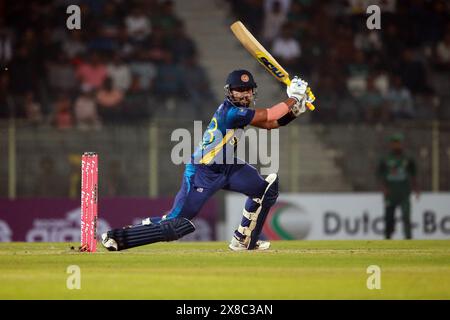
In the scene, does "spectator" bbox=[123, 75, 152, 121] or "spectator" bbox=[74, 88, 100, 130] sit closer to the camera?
"spectator" bbox=[74, 88, 100, 130]

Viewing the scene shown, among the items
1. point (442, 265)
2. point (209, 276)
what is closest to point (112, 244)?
point (209, 276)

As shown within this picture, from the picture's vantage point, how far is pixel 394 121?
1781cm

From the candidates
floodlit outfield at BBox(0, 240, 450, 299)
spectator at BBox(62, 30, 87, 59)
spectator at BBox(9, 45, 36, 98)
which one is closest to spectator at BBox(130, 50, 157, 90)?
spectator at BBox(62, 30, 87, 59)

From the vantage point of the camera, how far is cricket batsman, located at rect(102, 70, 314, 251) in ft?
32.7

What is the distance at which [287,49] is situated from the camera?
19.7 m

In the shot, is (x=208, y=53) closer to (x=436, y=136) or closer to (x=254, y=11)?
(x=254, y=11)

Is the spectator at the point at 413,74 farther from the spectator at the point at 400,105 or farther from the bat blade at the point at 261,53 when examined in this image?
Result: the bat blade at the point at 261,53

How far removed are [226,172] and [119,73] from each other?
9111 millimetres

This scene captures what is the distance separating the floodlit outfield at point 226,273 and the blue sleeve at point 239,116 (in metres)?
1.35

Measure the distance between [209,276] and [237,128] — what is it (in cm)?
182

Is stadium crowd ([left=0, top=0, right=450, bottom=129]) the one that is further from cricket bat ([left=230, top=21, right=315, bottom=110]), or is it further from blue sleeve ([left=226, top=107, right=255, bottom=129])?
blue sleeve ([left=226, top=107, right=255, bottom=129])

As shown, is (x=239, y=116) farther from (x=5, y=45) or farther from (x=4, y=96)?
(x=5, y=45)

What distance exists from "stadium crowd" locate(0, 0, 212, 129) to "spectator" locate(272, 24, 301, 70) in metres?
1.58

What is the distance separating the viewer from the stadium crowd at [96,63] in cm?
1802
